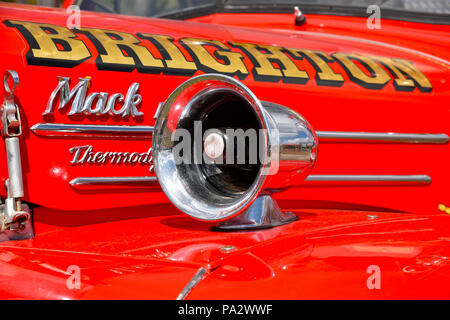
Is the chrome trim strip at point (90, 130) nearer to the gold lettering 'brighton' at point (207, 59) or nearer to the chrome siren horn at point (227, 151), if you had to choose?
the gold lettering 'brighton' at point (207, 59)

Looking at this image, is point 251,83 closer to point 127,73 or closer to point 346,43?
point 127,73

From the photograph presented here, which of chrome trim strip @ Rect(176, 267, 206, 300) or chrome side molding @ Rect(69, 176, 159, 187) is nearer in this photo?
chrome trim strip @ Rect(176, 267, 206, 300)

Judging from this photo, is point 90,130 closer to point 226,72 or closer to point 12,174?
point 12,174

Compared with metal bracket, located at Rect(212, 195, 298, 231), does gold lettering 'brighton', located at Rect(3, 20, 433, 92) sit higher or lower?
higher

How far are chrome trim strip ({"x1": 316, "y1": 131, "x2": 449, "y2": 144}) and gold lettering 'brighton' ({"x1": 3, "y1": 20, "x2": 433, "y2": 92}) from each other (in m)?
0.14

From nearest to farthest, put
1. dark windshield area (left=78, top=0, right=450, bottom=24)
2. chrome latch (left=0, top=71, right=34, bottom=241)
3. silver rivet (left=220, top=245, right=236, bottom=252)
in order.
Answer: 1. silver rivet (left=220, top=245, right=236, bottom=252)
2. chrome latch (left=0, top=71, right=34, bottom=241)
3. dark windshield area (left=78, top=0, right=450, bottom=24)

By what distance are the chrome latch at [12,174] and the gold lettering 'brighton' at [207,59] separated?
0.14 meters

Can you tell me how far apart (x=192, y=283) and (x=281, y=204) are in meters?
0.73

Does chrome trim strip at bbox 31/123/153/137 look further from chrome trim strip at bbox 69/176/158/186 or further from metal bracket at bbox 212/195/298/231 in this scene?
metal bracket at bbox 212/195/298/231

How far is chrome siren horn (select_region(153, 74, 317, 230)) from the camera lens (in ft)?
4.15

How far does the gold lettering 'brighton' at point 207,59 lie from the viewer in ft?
4.97

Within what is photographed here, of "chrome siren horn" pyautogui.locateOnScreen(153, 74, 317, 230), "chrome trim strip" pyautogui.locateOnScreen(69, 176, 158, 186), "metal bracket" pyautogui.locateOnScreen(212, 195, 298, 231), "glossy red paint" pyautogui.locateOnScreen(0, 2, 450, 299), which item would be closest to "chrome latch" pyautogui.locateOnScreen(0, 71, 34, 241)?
"glossy red paint" pyautogui.locateOnScreen(0, 2, 450, 299)

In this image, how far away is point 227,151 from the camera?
1.37 m
